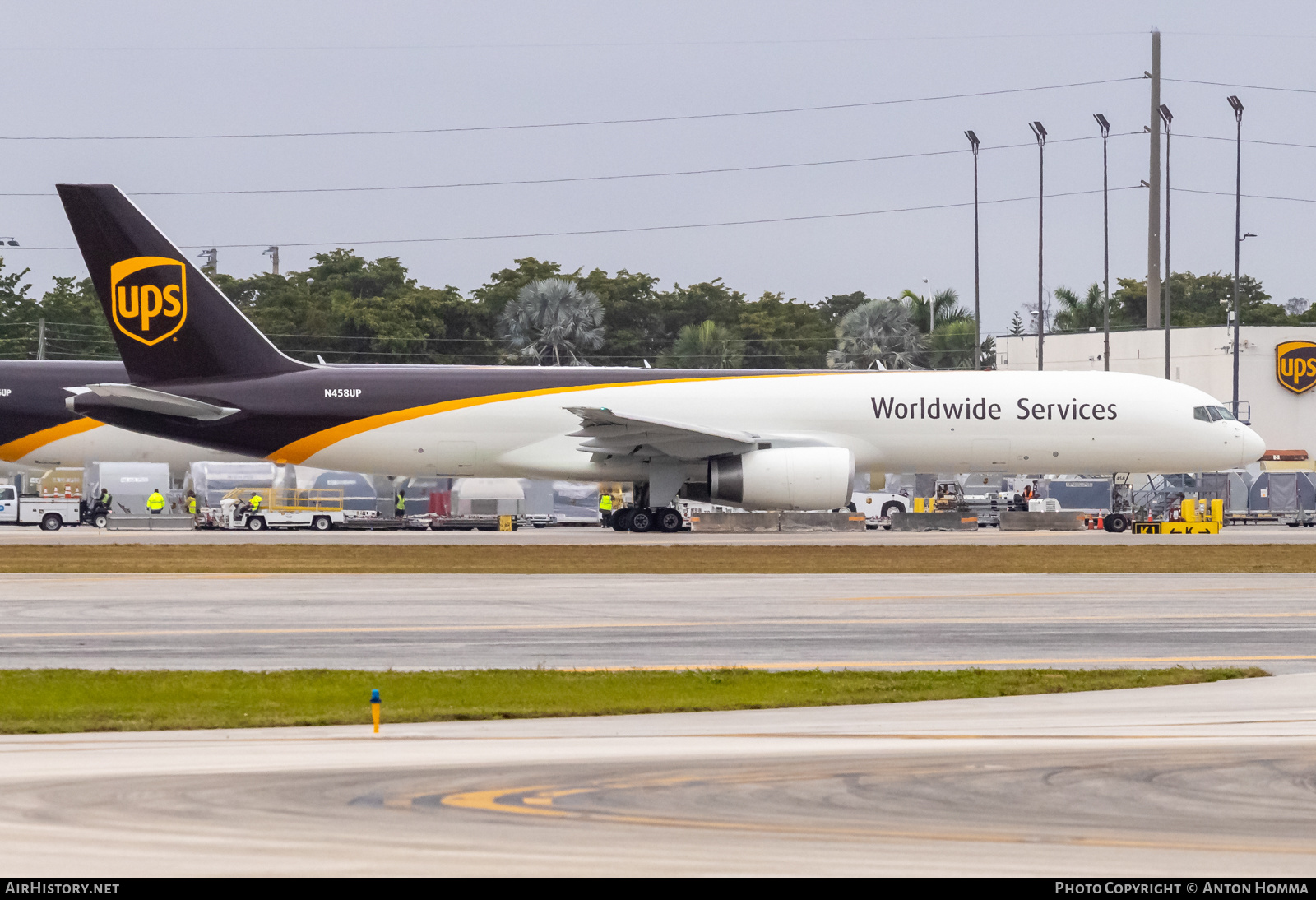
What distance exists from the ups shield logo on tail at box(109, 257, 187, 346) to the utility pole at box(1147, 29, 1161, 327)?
2527 inches

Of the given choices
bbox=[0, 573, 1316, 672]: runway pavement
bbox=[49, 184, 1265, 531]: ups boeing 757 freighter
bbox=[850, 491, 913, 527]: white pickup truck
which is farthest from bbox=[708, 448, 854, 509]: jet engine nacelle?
bbox=[850, 491, 913, 527]: white pickup truck

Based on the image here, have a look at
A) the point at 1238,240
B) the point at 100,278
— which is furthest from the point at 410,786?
the point at 1238,240

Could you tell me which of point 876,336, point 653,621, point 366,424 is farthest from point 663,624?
point 876,336

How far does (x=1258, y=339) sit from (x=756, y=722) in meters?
76.0

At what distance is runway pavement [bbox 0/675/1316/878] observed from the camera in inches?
281

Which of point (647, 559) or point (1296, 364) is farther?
point (1296, 364)

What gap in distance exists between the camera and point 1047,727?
1157 centimetres

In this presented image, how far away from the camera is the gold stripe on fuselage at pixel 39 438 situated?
44.2m

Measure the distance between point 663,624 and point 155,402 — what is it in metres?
23.2

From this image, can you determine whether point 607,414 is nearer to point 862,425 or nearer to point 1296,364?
point 862,425

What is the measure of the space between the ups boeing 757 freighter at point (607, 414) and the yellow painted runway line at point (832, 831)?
3059 centimetres

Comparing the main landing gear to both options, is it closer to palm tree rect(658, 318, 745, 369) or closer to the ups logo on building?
the ups logo on building

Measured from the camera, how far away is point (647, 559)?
3353cm
